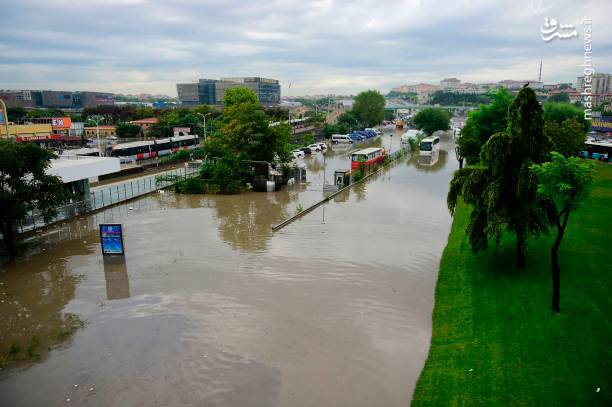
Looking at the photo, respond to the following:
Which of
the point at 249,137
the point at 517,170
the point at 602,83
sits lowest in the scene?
the point at 517,170

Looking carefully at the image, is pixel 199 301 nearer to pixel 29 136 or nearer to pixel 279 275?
pixel 279 275

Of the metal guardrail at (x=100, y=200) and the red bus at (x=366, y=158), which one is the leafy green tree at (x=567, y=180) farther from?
the red bus at (x=366, y=158)

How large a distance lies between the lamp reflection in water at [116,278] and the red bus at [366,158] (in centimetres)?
2900

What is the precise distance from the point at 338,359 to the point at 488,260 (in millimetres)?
9564

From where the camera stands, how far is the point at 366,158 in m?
47.9

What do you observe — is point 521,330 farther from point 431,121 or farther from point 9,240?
point 431,121

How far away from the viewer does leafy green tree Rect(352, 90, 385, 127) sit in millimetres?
113312

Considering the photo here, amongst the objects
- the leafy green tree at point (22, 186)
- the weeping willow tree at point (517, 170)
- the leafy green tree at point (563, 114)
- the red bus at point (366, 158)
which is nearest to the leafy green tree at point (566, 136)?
the leafy green tree at point (563, 114)

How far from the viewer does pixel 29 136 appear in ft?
206

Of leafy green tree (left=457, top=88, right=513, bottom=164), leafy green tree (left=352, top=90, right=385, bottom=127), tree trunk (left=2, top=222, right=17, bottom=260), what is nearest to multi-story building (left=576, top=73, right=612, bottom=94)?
leafy green tree (left=352, top=90, right=385, bottom=127)

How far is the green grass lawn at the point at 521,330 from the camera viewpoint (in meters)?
10.8

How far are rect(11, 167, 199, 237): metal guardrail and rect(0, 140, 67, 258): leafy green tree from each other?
1769 mm

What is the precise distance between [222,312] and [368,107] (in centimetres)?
10348

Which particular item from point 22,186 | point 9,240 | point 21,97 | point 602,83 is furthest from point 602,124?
point 21,97
